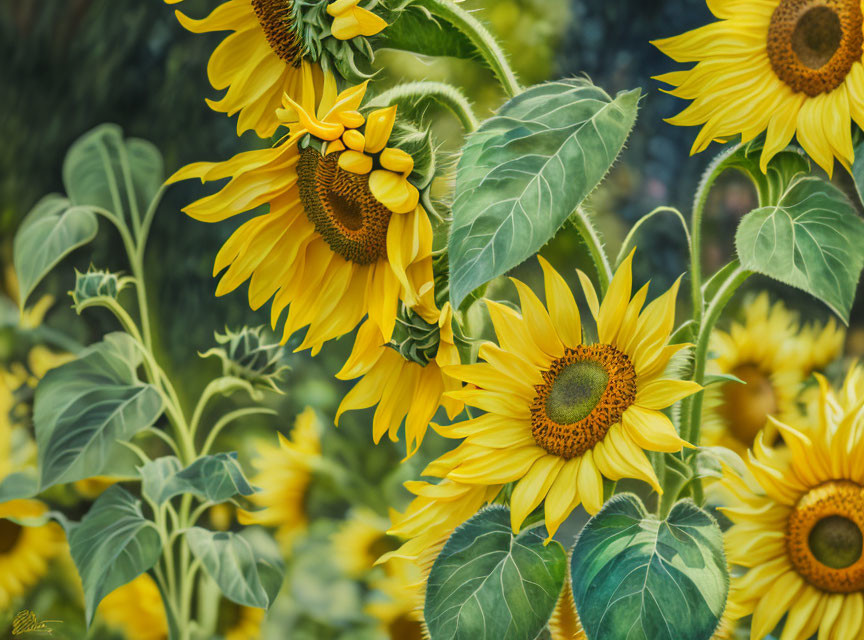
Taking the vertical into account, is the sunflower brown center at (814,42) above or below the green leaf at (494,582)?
above

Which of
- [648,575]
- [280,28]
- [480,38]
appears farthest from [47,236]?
[648,575]

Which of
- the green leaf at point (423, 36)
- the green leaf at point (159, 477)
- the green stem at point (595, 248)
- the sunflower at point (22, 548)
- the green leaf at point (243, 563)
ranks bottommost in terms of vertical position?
the sunflower at point (22, 548)

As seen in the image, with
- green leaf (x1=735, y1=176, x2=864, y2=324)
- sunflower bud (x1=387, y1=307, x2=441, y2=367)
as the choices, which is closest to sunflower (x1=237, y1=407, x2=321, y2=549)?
sunflower bud (x1=387, y1=307, x2=441, y2=367)

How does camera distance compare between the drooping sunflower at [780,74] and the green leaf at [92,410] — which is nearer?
the drooping sunflower at [780,74]

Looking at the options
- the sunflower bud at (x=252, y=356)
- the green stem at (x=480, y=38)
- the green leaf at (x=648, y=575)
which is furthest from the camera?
the sunflower bud at (x=252, y=356)

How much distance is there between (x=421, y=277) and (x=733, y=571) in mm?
266

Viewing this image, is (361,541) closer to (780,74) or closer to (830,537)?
(830,537)

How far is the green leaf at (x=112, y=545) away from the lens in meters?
0.72

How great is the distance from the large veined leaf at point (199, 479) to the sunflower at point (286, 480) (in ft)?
0.05

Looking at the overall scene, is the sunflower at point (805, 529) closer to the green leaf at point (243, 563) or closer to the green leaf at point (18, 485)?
the green leaf at point (243, 563)

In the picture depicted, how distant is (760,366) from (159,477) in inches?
18.8

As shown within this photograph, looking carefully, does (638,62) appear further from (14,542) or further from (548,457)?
(14,542)

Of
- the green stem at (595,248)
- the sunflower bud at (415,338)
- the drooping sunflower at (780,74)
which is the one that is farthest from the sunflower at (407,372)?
the drooping sunflower at (780,74)

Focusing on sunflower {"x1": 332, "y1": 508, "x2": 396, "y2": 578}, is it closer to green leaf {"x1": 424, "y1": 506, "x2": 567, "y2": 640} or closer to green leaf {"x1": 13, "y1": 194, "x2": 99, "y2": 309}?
green leaf {"x1": 424, "y1": 506, "x2": 567, "y2": 640}
